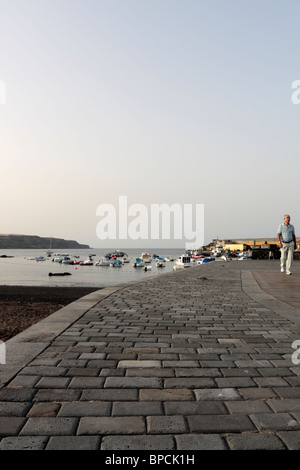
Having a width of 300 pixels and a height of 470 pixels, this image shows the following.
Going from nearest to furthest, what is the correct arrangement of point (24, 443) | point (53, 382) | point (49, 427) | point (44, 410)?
1. point (24, 443)
2. point (49, 427)
3. point (44, 410)
4. point (53, 382)

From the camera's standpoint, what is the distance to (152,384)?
3.26 m

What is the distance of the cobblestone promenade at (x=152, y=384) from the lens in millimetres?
2379

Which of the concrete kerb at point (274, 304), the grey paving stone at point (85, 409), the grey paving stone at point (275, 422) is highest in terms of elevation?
the concrete kerb at point (274, 304)

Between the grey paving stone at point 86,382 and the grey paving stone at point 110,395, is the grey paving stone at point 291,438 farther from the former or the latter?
the grey paving stone at point 86,382

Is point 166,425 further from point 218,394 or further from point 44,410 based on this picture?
point 44,410

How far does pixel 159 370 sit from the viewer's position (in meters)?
3.62

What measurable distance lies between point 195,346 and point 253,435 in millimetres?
2137

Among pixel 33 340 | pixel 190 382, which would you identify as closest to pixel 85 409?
pixel 190 382

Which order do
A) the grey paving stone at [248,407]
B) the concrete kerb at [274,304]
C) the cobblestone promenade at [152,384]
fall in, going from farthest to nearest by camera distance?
the concrete kerb at [274,304], the grey paving stone at [248,407], the cobblestone promenade at [152,384]

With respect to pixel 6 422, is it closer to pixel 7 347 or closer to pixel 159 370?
pixel 159 370

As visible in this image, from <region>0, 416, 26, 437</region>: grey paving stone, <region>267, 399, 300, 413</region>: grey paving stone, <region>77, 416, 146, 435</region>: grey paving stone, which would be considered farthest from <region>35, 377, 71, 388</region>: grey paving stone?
<region>267, 399, 300, 413</region>: grey paving stone

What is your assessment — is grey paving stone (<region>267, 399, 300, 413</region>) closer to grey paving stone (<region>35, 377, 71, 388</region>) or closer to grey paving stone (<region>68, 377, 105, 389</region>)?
grey paving stone (<region>68, 377, 105, 389</region>)

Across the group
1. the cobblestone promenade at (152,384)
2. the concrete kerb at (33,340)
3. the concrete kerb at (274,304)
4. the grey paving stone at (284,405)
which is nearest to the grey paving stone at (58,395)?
the cobblestone promenade at (152,384)
